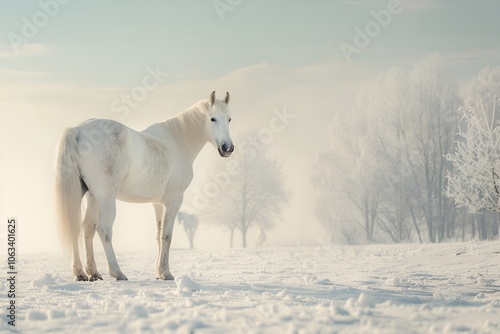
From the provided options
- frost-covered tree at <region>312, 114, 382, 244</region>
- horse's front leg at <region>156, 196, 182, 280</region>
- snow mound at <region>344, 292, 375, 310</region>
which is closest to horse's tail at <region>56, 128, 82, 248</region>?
horse's front leg at <region>156, 196, 182, 280</region>

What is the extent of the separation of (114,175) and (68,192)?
23.0 inches

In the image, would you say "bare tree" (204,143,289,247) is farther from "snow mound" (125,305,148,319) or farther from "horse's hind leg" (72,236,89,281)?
"snow mound" (125,305,148,319)

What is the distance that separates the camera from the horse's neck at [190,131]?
27.6 feet

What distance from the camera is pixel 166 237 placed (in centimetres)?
782

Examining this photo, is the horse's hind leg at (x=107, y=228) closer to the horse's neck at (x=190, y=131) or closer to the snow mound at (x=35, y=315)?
the horse's neck at (x=190, y=131)

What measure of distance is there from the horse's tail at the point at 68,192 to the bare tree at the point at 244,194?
23757mm

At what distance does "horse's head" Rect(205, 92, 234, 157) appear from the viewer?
7902 mm

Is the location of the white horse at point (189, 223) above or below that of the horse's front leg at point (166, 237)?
above

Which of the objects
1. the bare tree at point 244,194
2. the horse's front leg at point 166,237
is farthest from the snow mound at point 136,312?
the bare tree at point 244,194

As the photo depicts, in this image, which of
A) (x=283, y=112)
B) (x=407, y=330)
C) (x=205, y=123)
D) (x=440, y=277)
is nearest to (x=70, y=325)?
(x=407, y=330)

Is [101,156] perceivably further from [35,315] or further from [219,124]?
[35,315]

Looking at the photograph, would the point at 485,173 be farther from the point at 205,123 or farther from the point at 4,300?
the point at 4,300

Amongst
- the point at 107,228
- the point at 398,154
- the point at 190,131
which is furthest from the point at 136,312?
the point at 398,154

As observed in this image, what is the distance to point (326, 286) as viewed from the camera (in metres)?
6.60
